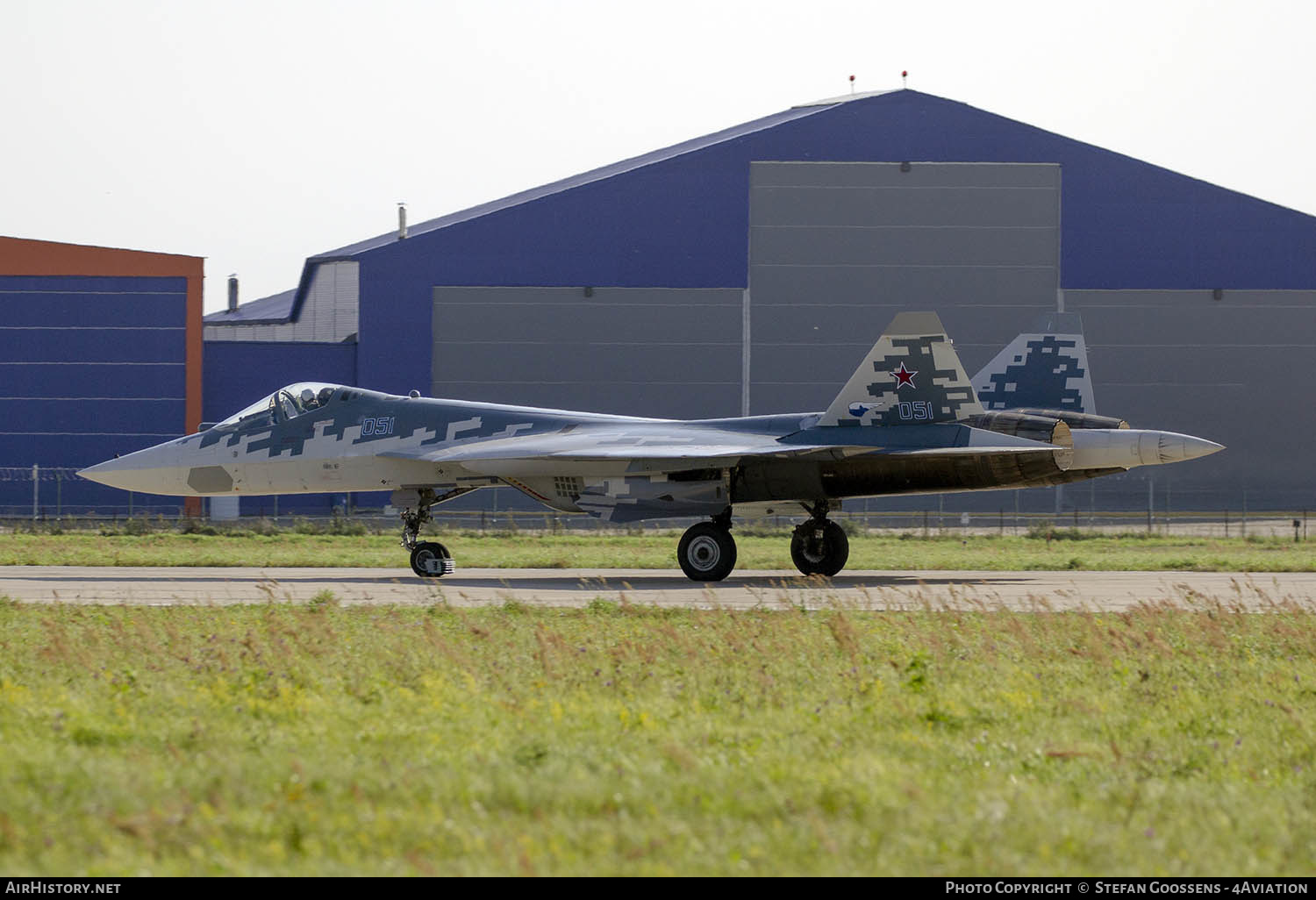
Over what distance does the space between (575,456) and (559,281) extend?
102ft

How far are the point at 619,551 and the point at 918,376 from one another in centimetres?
1127

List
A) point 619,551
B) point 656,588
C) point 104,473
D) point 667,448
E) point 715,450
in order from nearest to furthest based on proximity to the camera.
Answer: point 656,588
point 715,450
point 667,448
point 104,473
point 619,551

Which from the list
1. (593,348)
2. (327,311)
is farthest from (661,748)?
(327,311)

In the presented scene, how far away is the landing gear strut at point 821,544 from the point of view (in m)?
20.7

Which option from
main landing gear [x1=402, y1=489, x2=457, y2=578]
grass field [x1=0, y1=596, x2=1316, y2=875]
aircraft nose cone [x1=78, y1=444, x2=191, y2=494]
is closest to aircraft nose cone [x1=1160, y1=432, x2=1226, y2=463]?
grass field [x1=0, y1=596, x2=1316, y2=875]

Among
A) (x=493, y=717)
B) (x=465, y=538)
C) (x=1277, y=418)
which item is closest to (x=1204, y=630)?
(x=493, y=717)

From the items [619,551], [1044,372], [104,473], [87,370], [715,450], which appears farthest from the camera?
[87,370]

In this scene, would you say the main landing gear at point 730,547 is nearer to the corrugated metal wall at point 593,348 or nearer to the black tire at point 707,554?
the black tire at point 707,554

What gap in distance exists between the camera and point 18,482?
49031 mm

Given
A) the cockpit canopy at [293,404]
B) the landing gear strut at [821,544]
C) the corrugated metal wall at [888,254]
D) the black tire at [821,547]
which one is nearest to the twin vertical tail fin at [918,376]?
the landing gear strut at [821,544]

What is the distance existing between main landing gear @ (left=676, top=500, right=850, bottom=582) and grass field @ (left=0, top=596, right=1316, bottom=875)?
734 centimetres

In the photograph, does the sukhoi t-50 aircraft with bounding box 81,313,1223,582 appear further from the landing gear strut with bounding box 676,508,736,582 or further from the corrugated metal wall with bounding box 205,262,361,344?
the corrugated metal wall with bounding box 205,262,361,344

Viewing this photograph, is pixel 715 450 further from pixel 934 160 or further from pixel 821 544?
pixel 934 160

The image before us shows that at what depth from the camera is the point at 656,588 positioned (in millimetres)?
18625
